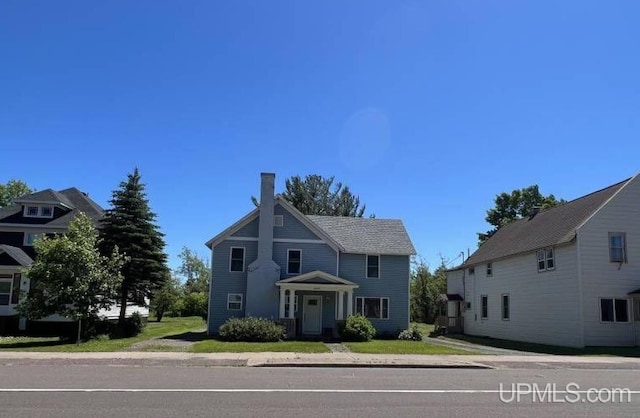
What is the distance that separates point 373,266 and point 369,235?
97.7 inches

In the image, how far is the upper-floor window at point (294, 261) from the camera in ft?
106

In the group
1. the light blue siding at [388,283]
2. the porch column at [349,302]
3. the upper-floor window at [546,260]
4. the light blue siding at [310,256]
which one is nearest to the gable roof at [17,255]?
the light blue siding at [310,256]

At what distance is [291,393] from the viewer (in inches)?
418

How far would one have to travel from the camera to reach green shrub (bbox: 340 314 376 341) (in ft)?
93.3

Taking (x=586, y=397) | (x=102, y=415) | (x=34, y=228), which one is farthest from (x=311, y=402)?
(x=34, y=228)

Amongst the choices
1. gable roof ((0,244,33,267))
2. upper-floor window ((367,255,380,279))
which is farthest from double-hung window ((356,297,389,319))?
gable roof ((0,244,33,267))

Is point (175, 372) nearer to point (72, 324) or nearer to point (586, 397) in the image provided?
point (586, 397)

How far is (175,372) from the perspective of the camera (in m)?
14.6

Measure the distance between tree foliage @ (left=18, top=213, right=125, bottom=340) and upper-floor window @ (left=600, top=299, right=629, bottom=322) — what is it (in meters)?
23.3

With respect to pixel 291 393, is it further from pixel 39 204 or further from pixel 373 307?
pixel 39 204

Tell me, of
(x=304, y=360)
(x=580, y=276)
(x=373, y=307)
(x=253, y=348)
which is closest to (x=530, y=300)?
(x=580, y=276)

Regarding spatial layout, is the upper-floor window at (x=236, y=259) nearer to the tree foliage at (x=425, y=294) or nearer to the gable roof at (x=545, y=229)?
the gable roof at (x=545, y=229)

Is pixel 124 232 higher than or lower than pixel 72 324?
higher

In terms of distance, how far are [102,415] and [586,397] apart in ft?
Result: 28.7
